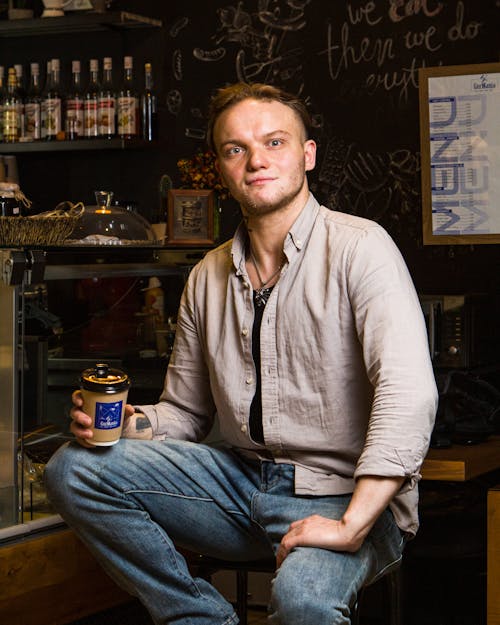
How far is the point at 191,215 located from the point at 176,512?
1668mm

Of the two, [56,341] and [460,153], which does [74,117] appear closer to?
[460,153]

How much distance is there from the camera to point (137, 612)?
284 cm

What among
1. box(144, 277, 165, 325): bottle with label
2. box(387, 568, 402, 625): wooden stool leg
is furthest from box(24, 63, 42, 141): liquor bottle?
box(387, 568, 402, 625): wooden stool leg

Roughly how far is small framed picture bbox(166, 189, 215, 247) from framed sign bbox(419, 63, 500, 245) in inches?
28.9

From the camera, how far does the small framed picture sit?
3555mm

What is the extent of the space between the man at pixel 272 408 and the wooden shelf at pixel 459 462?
2.25 feet

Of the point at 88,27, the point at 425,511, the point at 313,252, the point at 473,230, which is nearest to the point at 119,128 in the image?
the point at 88,27

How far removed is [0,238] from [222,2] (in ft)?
6.02

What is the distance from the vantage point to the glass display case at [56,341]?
2402 mm

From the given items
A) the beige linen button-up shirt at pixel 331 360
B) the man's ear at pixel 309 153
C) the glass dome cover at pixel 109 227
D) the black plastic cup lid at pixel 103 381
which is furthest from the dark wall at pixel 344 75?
the black plastic cup lid at pixel 103 381

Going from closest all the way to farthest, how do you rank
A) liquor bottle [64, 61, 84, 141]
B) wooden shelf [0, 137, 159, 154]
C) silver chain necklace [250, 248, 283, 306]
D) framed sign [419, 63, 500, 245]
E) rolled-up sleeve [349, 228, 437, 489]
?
1. rolled-up sleeve [349, 228, 437, 489]
2. silver chain necklace [250, 248, 283, 306]
3. framed sign [419, 63, 500, 245]
4. wooden shelf [0, 137, 159, 154]
5. liquor bottle [64, 61, 84, 141]

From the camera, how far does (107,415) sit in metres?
1.98

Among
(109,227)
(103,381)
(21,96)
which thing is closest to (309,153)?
(103,381)

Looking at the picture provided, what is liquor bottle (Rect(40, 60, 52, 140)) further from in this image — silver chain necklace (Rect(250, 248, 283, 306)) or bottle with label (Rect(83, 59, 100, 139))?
silver chain necklace (Rect(250, 248, 283, 306))
